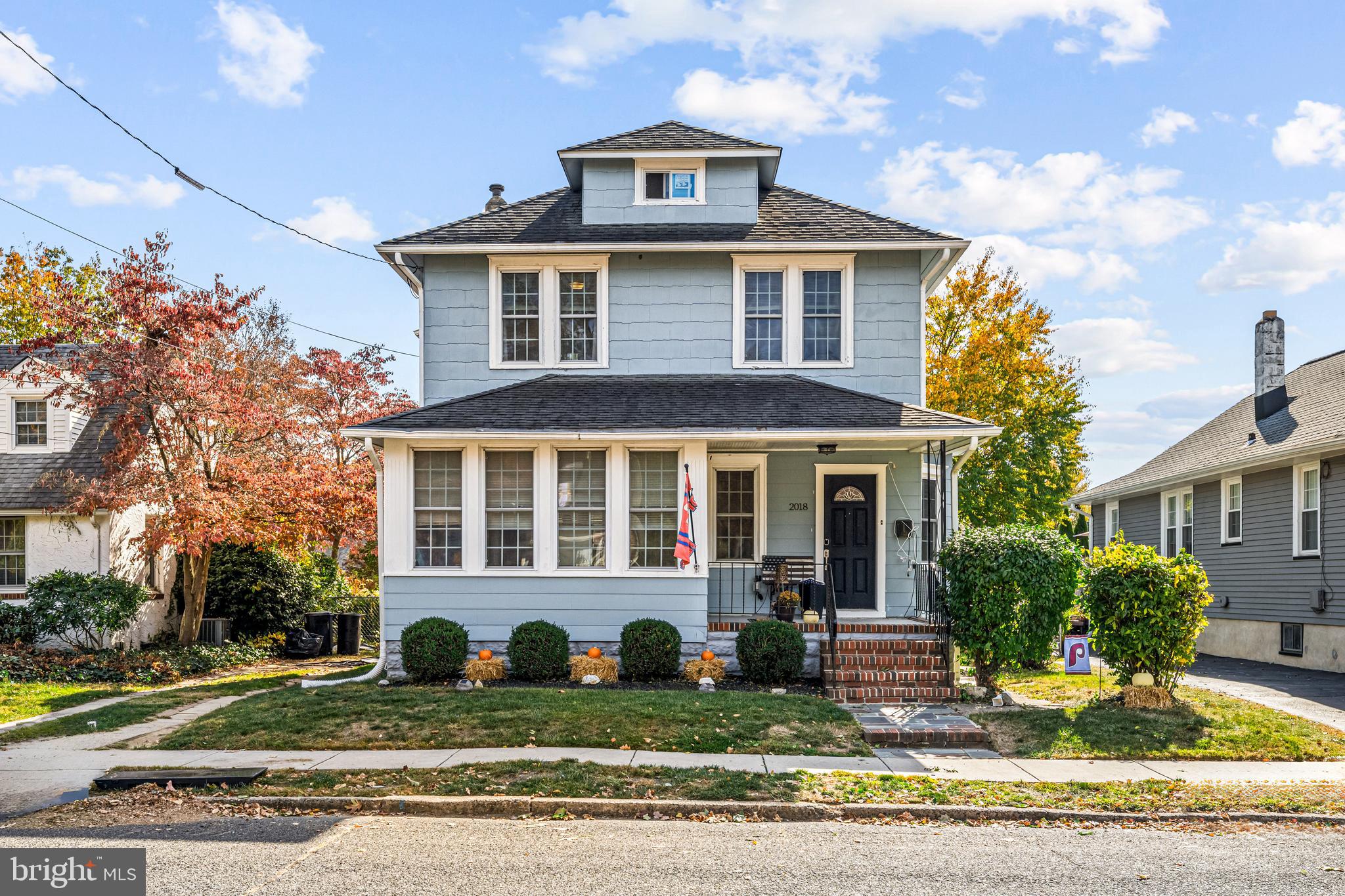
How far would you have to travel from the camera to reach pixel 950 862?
22.0ft

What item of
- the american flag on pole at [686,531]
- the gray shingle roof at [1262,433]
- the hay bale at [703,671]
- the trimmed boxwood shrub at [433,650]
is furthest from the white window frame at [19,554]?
the gray shingle roof at [1262,433]

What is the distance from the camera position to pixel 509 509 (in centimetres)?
1467

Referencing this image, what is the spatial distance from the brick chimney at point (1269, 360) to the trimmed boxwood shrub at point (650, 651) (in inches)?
599

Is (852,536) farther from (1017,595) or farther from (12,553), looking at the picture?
(12,553)

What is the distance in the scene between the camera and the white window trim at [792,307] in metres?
16.0

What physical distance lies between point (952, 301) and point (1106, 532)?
771 centimetres

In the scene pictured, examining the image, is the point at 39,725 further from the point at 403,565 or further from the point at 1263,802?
the point at 1263,802

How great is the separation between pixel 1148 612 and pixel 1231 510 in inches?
433

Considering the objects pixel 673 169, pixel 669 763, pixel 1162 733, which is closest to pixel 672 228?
pixel 673 169

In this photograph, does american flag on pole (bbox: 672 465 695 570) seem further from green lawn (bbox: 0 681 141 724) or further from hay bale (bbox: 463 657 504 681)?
green lawn (bbox: 0 681 141 724)

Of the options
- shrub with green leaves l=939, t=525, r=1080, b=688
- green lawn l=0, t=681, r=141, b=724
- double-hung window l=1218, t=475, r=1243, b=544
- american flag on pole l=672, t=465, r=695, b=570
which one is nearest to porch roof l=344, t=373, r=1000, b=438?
american flag on pole l=672, t=465, r=695, b=570

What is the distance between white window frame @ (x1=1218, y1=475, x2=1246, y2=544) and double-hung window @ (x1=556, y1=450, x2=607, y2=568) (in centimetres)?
1369

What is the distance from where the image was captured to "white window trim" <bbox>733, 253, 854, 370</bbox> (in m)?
16.0

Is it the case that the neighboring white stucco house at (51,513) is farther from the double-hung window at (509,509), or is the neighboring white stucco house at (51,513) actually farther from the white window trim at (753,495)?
the white window trim at (753,495)
